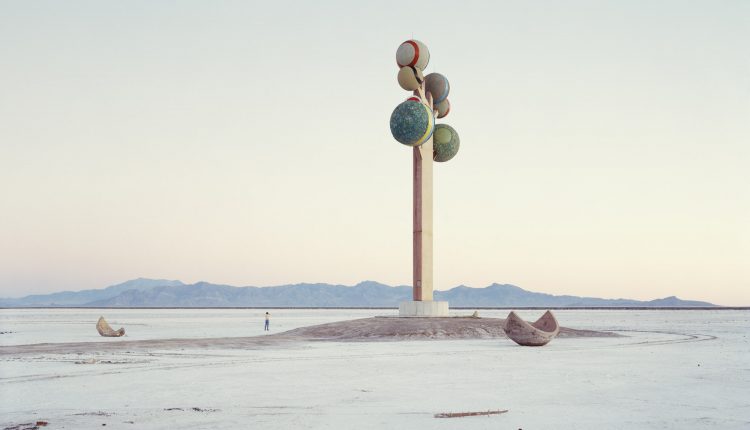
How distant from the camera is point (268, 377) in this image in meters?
20.8

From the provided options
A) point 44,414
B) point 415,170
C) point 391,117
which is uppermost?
point 391,117

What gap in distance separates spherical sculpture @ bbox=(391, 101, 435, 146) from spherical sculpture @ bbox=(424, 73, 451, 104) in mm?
3749

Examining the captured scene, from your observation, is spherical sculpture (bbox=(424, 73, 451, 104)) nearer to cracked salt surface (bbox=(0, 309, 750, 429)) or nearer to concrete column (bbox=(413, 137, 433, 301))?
concrete column (bbox=(413, 137, 433, 301))

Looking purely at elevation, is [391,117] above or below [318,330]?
above

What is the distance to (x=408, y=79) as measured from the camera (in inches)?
1805

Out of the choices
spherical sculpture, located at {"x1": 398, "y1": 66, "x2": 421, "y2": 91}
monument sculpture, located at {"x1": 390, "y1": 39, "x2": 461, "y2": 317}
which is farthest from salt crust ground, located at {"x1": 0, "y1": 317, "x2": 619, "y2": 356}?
spherical sculpture, located at {"x1": 398, "y1": 66, "x2": 421, "y2": 91}

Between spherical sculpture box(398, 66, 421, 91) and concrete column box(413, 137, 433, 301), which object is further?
spherical sculpture box(398, 66, 421, 91)

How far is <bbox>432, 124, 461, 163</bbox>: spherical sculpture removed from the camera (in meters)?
48.4

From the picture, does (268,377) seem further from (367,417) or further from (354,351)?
(354,351)

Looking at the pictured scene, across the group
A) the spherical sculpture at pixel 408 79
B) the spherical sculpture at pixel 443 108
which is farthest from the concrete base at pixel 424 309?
the spherical sculpture at pixel 408 79

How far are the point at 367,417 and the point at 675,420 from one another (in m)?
5.80

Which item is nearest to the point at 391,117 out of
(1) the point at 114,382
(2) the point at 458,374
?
(2) the point at 458,374

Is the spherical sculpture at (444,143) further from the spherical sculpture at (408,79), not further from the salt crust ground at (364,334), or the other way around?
the salt crust ground at (364,334)

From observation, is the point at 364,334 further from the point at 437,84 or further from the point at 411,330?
the point at 437,84
